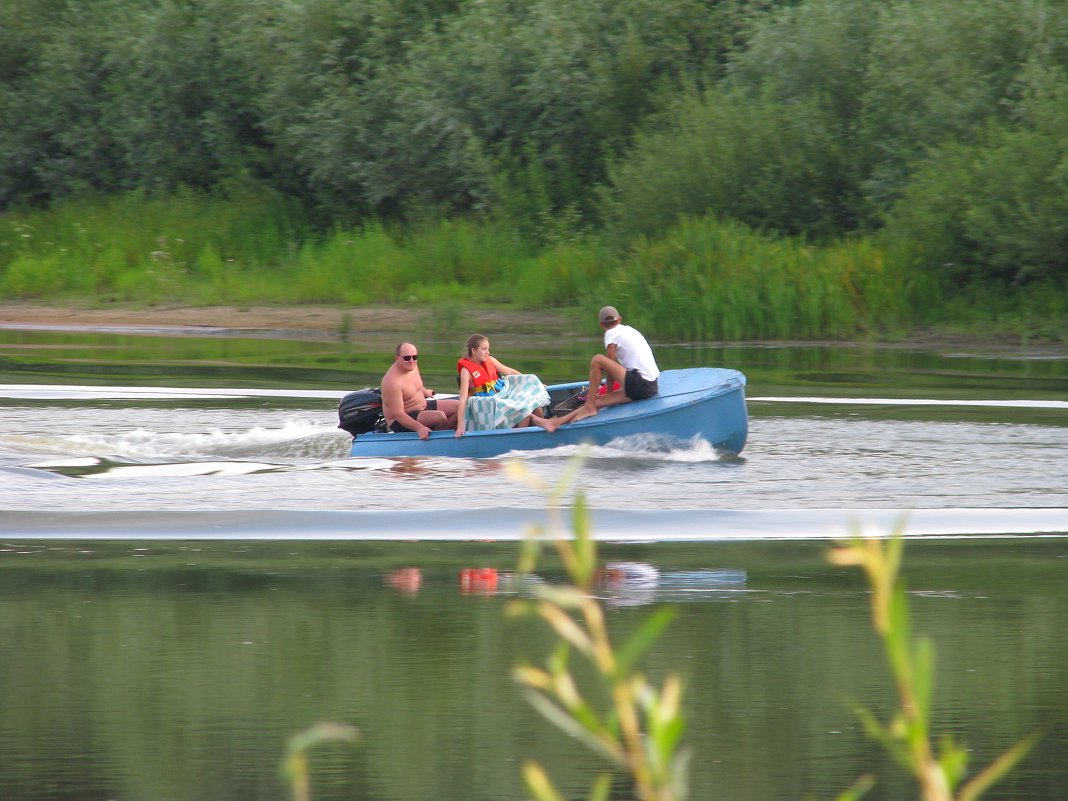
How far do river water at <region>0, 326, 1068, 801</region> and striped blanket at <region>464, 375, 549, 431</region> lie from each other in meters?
0.39

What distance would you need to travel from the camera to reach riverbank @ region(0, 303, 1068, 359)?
952 inches

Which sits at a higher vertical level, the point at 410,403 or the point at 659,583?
the point at 410,403

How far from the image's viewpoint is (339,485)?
11617mm

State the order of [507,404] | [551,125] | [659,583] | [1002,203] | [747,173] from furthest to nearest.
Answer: [551,125]
[747,173]
[1002,203]
[507,404]
[659,583]

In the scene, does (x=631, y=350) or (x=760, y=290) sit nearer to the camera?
(x=631, y=350)

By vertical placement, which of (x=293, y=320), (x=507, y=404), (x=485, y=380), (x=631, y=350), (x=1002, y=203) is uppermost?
(x=1002, y=203)

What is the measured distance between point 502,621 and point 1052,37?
18.7 metres

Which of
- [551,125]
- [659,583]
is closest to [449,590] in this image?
[659,583]

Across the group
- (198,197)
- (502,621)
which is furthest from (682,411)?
(198,197)

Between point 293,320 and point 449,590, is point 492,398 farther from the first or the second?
Answer: point 293,320

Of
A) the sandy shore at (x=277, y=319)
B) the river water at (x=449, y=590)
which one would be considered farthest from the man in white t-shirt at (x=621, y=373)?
the sandy shore at (x=277, y=319)

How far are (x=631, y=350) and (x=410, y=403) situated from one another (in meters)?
1.77

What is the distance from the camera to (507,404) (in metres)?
12.8

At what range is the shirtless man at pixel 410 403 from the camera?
1280 centimetres
